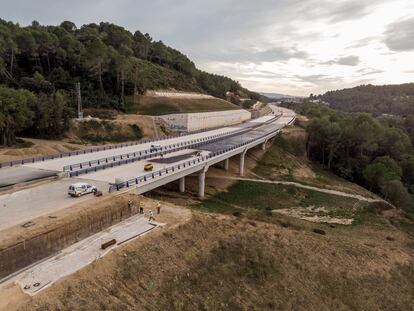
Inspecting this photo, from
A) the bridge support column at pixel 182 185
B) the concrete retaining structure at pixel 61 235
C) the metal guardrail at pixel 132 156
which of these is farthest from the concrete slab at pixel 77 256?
the bridge support column at pixel 182 185

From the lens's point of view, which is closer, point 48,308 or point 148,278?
point 48,308

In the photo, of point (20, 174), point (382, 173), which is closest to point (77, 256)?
point (20, 174)

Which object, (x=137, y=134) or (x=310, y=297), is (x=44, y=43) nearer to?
(x=137, y=134)

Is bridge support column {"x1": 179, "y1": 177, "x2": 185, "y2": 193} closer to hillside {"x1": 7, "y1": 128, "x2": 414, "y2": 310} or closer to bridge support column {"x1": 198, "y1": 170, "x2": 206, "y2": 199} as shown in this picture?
bridge support column {"x1": 198, "y1": 170, "x2": 206, "y2": 199}

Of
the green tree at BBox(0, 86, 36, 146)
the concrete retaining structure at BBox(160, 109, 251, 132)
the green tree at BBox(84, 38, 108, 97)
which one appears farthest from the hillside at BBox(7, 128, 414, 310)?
the green tree at BBox(84, 38, 108, 97)

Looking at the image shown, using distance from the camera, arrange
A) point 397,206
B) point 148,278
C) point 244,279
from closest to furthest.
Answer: point 148,278, point 244,279, point 397,206

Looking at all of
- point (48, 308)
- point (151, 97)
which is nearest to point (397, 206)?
point (48, 308)

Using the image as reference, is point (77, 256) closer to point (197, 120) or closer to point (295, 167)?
point (295, 167)
